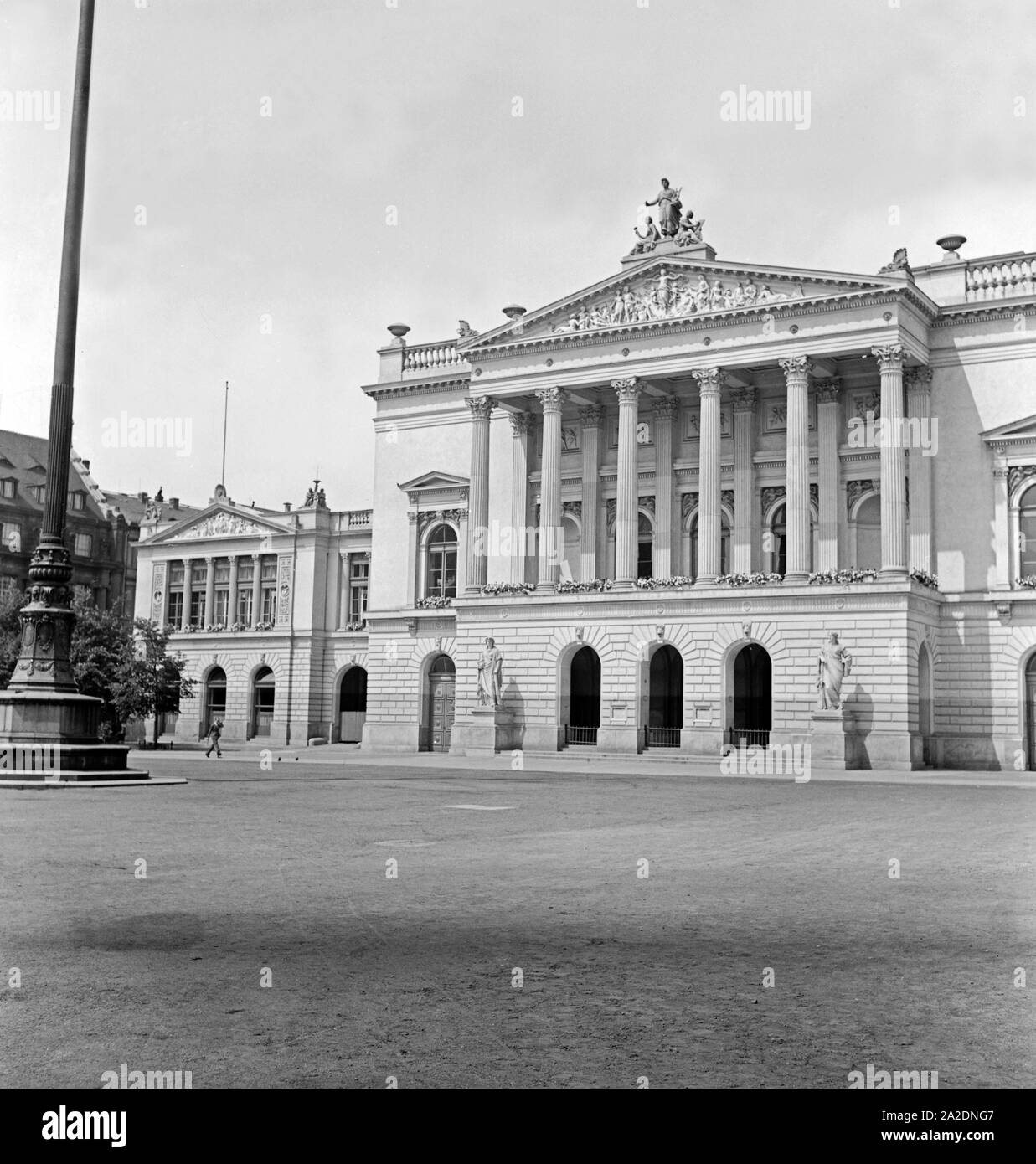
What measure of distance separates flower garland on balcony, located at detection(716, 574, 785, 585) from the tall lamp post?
3038cm

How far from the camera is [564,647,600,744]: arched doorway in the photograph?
5719 centimetres

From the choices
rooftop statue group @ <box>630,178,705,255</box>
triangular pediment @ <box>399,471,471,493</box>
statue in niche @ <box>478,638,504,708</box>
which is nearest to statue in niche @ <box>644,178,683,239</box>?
rooftop statue group @ <box>630,178,705,255</box>

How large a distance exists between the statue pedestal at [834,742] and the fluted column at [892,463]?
5.63 meters

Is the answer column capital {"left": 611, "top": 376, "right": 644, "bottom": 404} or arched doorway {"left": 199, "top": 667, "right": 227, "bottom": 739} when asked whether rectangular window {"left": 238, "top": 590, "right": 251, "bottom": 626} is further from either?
column capital {"left": 611, "top": 376, "right": 644, "bottom": 404}

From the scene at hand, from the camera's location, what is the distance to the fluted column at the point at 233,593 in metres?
76.5

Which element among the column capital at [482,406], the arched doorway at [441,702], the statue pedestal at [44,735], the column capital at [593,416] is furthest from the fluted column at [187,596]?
the statue pedestal at [44,735]

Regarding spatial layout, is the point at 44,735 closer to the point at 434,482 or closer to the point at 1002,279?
the point at 434,482

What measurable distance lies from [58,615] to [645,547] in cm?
3586

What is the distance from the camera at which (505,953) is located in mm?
8766

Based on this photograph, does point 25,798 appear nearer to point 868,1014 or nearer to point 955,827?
point 955,827

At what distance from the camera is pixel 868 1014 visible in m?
7.11

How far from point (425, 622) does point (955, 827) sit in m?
44.4

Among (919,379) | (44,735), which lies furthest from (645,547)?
(44,735)
